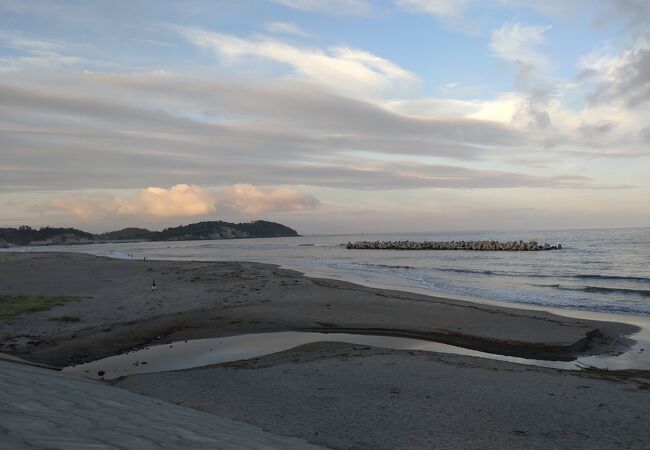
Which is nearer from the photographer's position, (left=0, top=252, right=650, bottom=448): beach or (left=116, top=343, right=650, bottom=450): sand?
(left=116, top=343, right=650, bottom=450): sand

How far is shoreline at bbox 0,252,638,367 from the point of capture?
12.0 meters

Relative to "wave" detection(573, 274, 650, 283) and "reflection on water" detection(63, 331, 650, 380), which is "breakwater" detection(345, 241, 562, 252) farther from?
"reflection on water" detection(63, 331, 650, 380)

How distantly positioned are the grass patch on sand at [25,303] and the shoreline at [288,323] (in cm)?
54

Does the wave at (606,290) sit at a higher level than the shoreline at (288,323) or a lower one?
lower

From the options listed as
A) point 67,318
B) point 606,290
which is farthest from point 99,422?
point 606,290

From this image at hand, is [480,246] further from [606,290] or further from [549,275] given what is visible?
[606,290]

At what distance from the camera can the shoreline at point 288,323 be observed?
1196 cm

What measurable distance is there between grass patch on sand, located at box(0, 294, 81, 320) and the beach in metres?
0.59

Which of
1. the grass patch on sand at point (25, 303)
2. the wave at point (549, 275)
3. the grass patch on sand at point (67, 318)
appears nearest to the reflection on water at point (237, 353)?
the grass patch on sand at point (67, 318)

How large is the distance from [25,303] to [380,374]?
14340 millimetres

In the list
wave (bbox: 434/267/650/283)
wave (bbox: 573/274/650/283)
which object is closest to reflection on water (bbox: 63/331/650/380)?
wave (bbox: 573/274/650/283)

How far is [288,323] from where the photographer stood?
14797 mm

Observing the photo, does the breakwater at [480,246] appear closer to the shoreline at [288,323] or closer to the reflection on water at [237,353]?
the shoreline at [288,323]

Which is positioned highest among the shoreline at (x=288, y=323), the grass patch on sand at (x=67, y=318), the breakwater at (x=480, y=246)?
the breakwater at (x=480, y=246)
